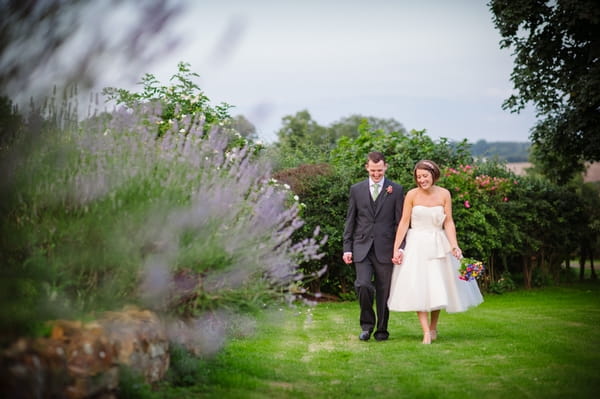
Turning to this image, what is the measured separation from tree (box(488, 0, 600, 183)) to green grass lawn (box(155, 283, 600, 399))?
773 cm

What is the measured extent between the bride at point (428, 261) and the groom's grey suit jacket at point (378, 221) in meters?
0.18

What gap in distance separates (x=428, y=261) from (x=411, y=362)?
56.0 inches

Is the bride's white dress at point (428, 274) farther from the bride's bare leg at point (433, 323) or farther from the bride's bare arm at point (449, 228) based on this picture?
the bride's bare leg at point (433, 323)

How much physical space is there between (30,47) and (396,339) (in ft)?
17.8

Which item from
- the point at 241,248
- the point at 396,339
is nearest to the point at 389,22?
the point at 396,339

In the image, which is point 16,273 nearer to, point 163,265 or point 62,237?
point 62,237

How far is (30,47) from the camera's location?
13.2ft

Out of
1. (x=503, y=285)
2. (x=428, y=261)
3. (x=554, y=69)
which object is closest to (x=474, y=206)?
(x=503, y=285)

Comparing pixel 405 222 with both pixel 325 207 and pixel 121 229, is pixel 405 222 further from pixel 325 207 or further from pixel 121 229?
pixel 325 207

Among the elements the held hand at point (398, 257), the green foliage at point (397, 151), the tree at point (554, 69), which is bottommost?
the held hand at point (398, 257)

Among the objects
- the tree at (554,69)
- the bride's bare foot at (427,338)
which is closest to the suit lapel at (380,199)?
the bride's bare foot at (427,338)

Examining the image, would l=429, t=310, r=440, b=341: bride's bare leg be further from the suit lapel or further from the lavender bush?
the lavender bush

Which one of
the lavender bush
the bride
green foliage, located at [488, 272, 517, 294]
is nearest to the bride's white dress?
the bride

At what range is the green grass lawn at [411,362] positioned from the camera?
5.07 metres
